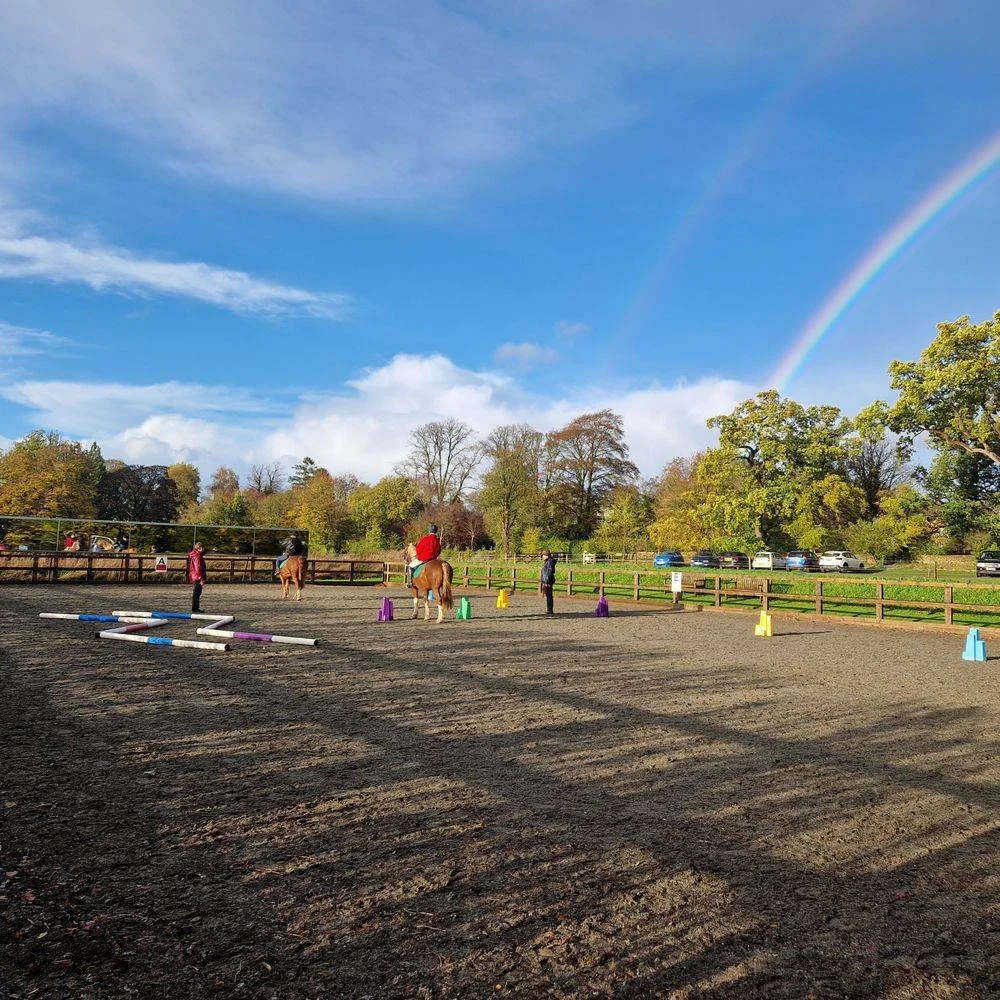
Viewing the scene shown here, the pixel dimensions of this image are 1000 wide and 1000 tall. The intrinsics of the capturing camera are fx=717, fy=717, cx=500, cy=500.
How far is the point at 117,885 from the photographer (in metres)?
3.26

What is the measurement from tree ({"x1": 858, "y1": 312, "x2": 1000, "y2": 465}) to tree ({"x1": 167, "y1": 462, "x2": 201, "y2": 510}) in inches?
2904

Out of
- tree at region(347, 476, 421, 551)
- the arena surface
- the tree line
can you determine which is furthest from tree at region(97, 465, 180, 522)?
the arena surface

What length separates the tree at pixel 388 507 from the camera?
205 feet

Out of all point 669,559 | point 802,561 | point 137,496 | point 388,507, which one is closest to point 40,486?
point 388,507

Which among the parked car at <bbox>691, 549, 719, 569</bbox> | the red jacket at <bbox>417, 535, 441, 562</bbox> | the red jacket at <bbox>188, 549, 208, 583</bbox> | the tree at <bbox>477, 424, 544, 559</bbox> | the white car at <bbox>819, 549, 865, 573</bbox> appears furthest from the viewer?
the tree at <bbox>477, 424, 544, 559</bbox>

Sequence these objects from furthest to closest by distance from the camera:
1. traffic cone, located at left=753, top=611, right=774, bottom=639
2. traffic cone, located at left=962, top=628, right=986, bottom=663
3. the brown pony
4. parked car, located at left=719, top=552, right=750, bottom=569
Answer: parked car, located at left=719, top=552, right=750, bottom=569 → the brown pony → traffic cone, located at left=753, top=611, right=774, bottom=639 → traffic cone, located at left=962, top=628, right=986, bottom=663

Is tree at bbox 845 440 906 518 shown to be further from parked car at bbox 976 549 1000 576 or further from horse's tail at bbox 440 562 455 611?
horse's tail at bbox 440 562 455 611

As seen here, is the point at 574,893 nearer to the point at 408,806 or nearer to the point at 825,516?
the point at 408,806

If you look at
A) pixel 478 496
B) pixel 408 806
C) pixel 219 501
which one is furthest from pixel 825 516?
pixel 219 501

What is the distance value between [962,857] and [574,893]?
7.30 ft

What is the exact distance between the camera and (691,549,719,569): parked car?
1824 inches

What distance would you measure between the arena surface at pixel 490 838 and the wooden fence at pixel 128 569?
66.5ft

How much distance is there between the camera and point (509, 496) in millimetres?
57344

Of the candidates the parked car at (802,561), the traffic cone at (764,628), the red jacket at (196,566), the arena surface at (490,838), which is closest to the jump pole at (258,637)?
the arena surface at (490,838)
